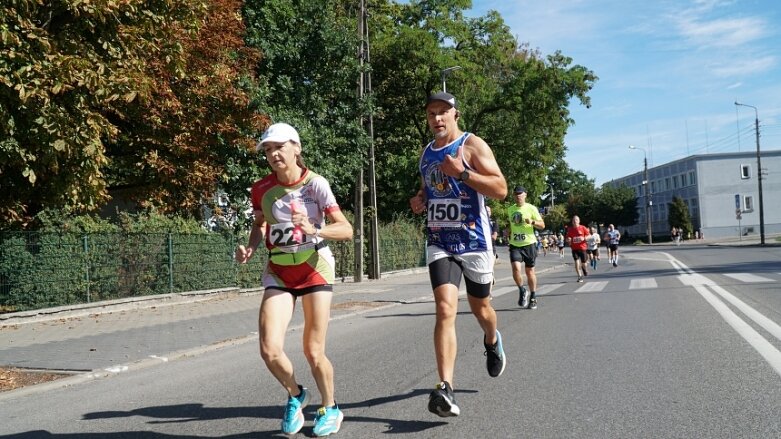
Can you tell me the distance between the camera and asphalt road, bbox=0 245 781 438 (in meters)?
4.55

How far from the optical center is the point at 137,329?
440 inches

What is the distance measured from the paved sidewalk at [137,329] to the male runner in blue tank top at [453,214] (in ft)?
14.1

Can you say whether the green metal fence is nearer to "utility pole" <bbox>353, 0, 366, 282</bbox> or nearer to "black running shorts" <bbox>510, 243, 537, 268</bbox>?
"utility pole" <bbox>353, 0, 366, 282</bbox>

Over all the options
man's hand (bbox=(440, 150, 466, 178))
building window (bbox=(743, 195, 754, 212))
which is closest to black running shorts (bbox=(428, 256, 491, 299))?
man's hand (bbox=(440, 150, 466, 178))

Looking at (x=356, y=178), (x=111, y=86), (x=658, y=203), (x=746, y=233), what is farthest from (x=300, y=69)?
(x=658, y=203)

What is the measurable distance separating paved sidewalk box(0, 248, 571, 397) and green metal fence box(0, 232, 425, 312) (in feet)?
0.99

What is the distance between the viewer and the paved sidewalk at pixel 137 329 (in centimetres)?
822

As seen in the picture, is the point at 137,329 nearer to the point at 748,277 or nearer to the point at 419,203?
the point at 419,203

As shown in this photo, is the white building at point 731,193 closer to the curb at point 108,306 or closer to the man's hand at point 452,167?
the curb at point 108,306

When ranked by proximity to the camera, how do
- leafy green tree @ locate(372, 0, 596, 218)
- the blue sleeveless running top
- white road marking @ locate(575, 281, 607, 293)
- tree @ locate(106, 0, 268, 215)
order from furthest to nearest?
leafy green tree @ locate(372, 0, 596, 218), tree @ locate(106, 0, 268, 215), white road marking @ locate(575, 281, 607, 293), the blue sleeveless running top

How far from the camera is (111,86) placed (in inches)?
447

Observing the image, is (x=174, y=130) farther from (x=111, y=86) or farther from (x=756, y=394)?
(x=756, y=394)

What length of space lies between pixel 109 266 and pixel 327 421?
1107 centimetres

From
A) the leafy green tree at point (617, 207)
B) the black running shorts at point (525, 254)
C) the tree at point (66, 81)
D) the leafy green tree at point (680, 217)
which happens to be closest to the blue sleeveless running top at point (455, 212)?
the black running shorts at point (525, 254)
